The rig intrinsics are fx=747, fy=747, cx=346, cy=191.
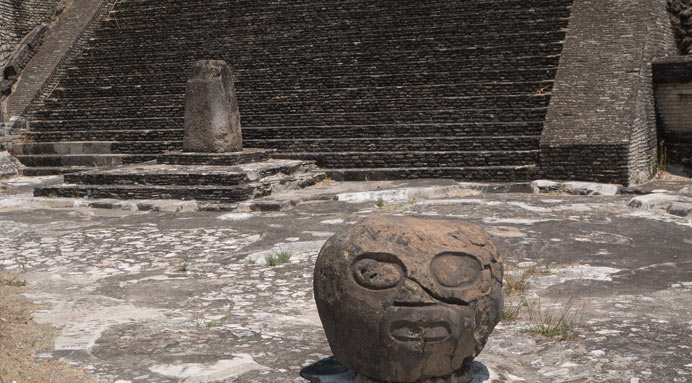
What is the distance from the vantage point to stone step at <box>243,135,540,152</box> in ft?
41.4

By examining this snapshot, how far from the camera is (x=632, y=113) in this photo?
11.7m

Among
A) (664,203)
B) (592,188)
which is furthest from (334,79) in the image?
(664,203)

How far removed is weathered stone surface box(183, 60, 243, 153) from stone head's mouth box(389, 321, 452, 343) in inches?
360

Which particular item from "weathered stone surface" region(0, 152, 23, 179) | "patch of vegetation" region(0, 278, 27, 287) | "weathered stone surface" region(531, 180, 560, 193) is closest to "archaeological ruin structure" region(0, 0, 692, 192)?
"weathered stone surface" region(0, 152, 23, 179)

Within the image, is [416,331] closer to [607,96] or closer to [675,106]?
[607,96]

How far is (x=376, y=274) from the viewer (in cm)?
366

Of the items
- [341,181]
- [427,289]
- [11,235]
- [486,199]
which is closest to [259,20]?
[341,181]

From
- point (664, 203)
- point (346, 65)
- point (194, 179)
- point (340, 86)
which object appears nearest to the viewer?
point (664, 203)

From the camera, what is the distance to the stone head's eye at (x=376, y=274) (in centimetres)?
364

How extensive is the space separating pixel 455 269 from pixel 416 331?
0.36 m

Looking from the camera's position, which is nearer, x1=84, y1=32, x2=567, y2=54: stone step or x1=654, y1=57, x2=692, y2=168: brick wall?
x1=654, y1=57, x2=692, y2=168: brick wall

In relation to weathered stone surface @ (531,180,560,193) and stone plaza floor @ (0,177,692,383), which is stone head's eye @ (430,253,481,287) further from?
weathered stone surface @ (531,180,560,193)

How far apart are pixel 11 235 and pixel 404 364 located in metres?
6.49

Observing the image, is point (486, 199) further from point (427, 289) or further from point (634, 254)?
point (427, 289)
